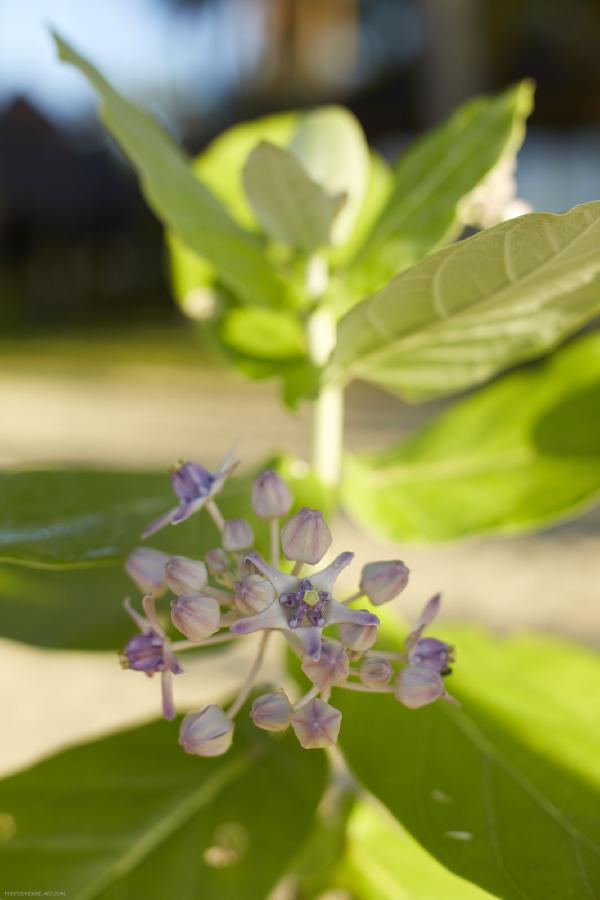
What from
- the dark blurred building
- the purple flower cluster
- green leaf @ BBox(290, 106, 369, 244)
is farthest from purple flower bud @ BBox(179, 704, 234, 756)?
the dark blurred building

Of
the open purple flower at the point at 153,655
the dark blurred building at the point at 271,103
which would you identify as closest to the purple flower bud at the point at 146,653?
the open purple flower at the point at 153,655

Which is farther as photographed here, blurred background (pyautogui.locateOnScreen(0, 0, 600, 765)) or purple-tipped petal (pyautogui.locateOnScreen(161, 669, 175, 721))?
blurred background (pyautogui.locateOnScreen(0, 0, 600, 765))

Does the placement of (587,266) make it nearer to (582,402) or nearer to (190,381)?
(582,402)

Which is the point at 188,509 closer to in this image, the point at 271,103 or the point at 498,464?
the point at 498,464

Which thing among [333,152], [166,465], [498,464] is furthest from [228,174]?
[166,465]

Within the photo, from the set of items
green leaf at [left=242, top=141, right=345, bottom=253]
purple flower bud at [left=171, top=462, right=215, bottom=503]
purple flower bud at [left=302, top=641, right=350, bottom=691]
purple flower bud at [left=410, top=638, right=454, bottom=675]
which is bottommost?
purple flower bud at [left=410, top=638, right=454, bottom=675]

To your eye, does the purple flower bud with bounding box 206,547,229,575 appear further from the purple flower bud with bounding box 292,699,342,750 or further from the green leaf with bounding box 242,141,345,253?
the green leaf with bounding box 242,141,345,253

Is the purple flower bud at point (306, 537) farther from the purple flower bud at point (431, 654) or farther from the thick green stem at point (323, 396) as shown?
the thick green stem at point (323, 396)
